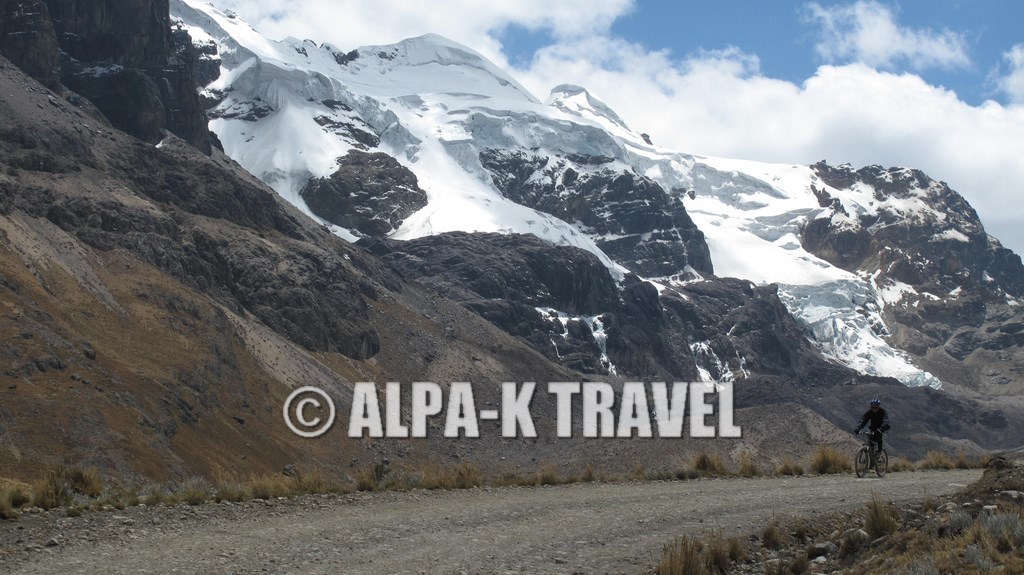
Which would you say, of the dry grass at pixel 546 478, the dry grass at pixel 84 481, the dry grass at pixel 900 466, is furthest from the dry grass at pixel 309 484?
the dry grass at pixel 900 466

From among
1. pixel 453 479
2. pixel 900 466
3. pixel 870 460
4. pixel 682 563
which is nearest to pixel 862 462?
pixel 870 460

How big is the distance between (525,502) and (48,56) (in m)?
164

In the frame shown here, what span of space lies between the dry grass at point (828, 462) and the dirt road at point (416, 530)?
19.4 ft

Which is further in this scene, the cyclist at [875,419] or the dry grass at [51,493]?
the cyclist at [875,419]

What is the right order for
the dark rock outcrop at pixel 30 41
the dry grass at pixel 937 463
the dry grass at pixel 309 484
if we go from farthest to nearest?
1. the dark rock outcrop at pixel 30 41
2. the dry grass at pixel 937 463
3. the dry grass at pixel 309 484

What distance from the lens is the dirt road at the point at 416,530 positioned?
1592 cm

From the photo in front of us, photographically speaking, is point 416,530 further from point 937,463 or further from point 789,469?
point 937,463

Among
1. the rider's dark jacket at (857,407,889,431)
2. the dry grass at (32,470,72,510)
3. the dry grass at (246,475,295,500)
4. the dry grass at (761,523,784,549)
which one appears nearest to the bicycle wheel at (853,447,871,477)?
the rider's dark jacket at (857,407,889,431)

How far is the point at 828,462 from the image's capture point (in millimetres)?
29953

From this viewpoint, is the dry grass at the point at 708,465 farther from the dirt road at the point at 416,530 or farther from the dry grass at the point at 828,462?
the dirt road at the point at 416,530

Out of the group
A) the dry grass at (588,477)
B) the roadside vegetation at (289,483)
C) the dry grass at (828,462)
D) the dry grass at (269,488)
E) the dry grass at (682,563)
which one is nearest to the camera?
the dry grass at (682,563)

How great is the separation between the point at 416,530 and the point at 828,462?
50.2 feet

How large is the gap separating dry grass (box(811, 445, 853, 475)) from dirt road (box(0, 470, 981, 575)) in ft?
19.4

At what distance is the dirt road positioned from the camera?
52.2 ft
